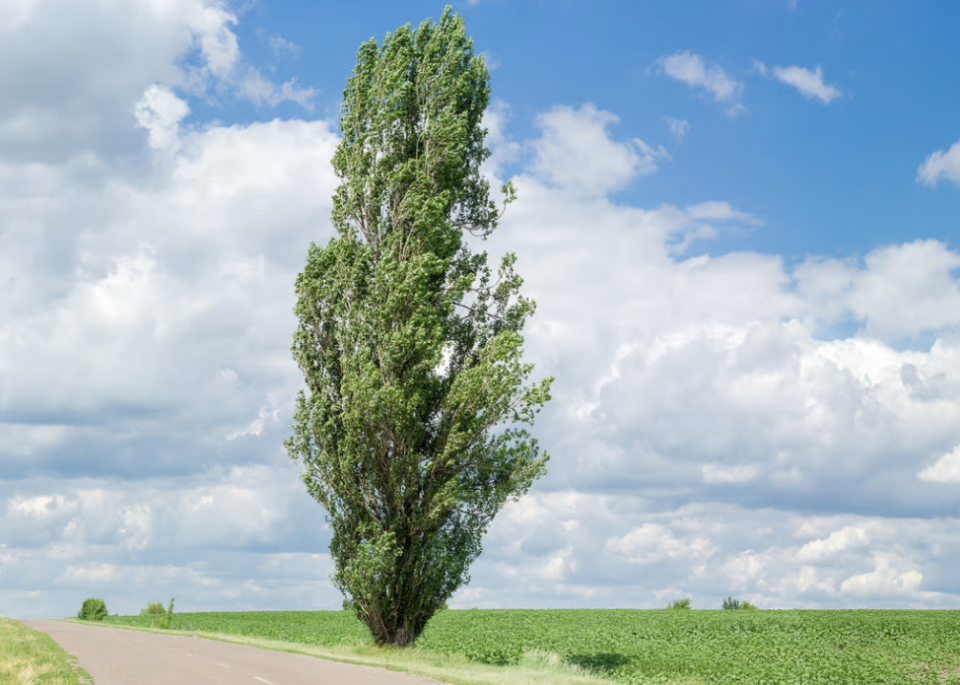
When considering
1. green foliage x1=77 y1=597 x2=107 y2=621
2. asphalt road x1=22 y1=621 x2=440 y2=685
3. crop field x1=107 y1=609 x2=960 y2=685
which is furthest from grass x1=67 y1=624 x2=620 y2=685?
green foliage x1=77 y1=597 x2=107 y2=621

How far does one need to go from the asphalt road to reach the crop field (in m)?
5.19

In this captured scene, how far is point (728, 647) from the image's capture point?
35.5m

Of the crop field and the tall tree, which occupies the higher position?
the tall tree

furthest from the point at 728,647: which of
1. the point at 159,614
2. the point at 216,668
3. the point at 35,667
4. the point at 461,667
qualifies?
the point at 159,614

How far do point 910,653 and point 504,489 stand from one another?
698 inches

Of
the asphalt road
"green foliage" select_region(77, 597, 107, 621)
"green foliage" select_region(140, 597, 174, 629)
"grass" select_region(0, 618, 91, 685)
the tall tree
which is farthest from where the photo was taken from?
"green foliage" select_region(77, 597, 107, 621)

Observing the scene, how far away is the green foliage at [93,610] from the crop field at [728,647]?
34.7 meters

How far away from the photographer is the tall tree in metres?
27.0

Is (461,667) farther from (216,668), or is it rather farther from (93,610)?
(93,610)

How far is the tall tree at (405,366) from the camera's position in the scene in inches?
1064

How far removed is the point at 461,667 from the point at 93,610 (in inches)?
2726

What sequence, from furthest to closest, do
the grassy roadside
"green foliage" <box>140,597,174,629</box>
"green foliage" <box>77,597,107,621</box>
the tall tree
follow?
"green foliage" <box>77,597,107,621</box> → "green foliage" <box>140,597,174,629</box> → the tall tree → the grassy roadside

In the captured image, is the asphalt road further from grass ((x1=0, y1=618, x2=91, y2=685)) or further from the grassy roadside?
the grassy roadside

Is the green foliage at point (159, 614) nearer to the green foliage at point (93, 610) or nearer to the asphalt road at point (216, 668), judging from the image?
A: the green foliage at point (93, 610)
